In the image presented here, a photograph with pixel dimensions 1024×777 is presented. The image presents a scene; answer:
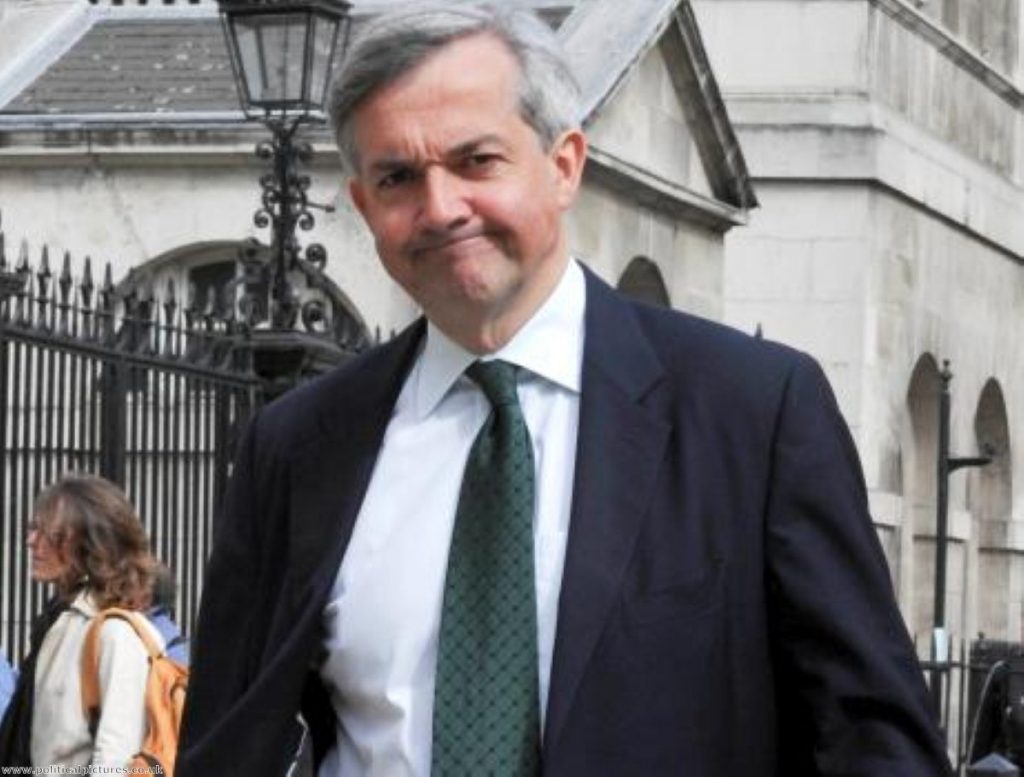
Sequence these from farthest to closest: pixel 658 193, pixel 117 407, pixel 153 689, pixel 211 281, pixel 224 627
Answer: pixel 658 193, pixel 211 281, pixel 117 407, pixel 153 689, pixel 224 627

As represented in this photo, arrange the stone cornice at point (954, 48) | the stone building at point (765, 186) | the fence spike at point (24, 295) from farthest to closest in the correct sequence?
the stone cornice at point (954, 48), the stone building at point (765, 186), the fence spike at point (24, 295)

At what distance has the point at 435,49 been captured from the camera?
4.35m

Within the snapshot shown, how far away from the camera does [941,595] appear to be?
20.7 metres

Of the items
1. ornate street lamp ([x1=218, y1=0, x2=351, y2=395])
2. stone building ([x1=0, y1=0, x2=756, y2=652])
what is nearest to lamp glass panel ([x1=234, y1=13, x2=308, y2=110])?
ornate street lamp ([x1=218, y1=0, x2=351, y2=395])

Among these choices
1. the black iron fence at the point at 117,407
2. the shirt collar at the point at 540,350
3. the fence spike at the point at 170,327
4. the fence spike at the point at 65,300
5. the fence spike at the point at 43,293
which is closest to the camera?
the shirt collar at the point at 540,350

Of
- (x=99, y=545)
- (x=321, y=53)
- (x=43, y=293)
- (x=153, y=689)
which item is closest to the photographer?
(x=153, y=689)

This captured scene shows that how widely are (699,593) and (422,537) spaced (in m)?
0.35

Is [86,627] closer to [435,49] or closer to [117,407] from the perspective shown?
[117,407]

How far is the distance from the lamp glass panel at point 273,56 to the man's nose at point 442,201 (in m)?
9.13

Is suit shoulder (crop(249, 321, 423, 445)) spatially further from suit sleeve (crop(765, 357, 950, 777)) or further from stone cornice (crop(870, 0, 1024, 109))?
stone cornice (crop(870, 0, 1024, 109))

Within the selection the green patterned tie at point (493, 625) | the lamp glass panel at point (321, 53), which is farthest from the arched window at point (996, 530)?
the green patterned tie at point (493, 625)

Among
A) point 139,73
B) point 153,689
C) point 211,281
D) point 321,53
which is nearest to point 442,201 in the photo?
point 153,689

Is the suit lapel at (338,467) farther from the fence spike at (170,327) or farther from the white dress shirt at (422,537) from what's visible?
the fence spike at (170,327)

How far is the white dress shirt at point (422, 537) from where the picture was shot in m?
4.31
